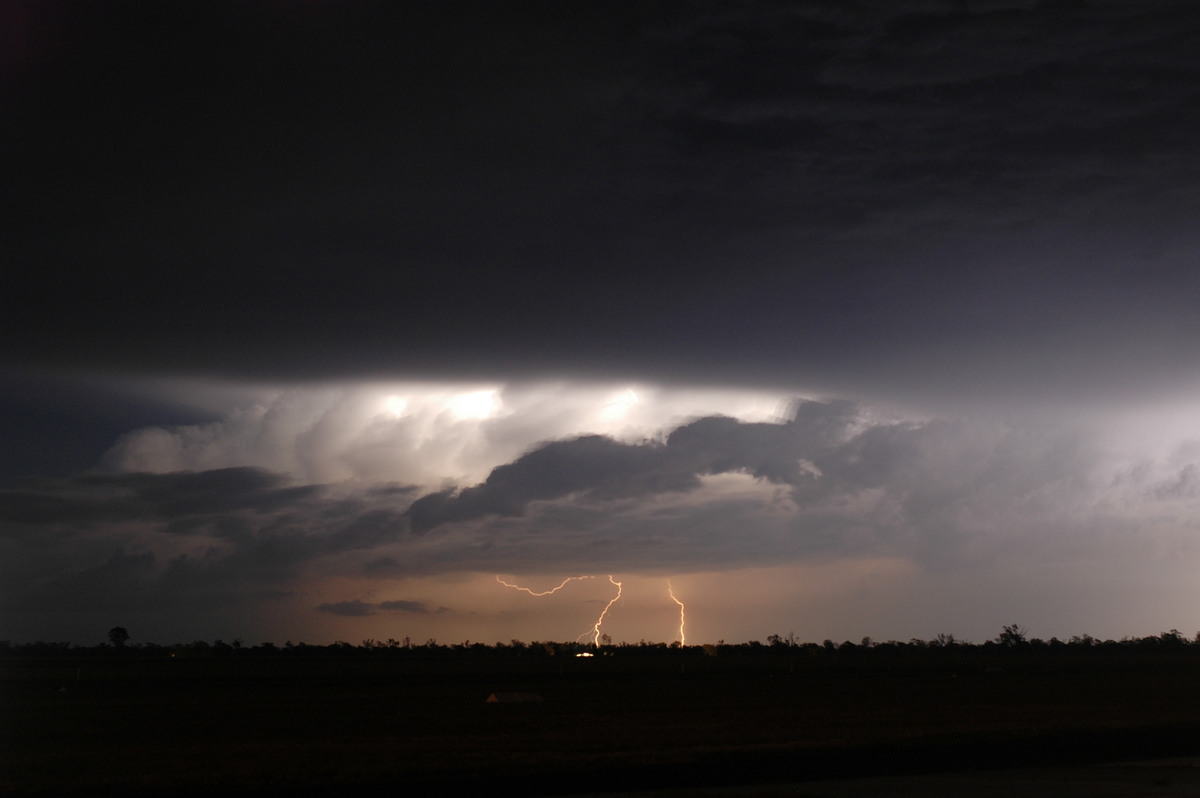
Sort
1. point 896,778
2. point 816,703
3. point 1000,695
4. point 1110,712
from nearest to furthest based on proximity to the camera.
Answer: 1. point 896,778
2. point 1110,712
3. point 816,703
4. point 1000,695

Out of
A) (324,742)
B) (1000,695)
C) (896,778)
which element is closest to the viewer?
(896,778)

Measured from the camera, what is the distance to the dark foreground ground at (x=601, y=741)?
2753 cm

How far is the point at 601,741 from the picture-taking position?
37531mm

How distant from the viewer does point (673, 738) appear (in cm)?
3844

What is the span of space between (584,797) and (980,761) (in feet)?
46.3

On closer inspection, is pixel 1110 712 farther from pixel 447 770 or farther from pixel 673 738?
pixel 447 770

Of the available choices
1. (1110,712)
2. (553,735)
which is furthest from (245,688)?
(1110,712)

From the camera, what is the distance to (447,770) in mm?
29219

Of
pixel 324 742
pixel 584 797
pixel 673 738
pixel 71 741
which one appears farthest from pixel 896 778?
pixel 71 741

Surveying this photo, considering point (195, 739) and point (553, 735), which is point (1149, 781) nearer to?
point (553, 735)

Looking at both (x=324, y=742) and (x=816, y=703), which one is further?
(x=816, y=703)

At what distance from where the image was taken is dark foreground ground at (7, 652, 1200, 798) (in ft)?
90.3

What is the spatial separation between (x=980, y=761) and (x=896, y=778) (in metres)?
5.28

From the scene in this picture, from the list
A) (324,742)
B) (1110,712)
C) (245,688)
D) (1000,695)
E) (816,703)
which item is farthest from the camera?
(245,688)
